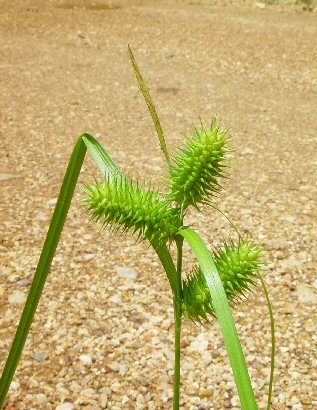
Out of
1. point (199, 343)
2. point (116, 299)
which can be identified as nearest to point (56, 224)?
point (199, 343)

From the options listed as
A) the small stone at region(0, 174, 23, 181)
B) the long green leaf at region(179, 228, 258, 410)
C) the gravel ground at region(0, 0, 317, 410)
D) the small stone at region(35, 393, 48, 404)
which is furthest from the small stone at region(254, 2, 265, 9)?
the long green leaf at region(179, 228, 258, 410)

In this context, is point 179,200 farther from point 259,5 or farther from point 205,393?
point 259,5

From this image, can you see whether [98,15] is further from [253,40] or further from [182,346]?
[182,346]

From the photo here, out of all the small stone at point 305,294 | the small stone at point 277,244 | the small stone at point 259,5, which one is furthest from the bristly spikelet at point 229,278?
the small stone at point 259,5

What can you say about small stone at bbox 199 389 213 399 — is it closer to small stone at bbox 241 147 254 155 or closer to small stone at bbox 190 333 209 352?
small stone at bbox 190 333 209 352

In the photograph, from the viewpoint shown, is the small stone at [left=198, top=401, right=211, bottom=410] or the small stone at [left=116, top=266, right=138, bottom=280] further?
the small stone at [left=116, top=266, right=138, bottom=280]
